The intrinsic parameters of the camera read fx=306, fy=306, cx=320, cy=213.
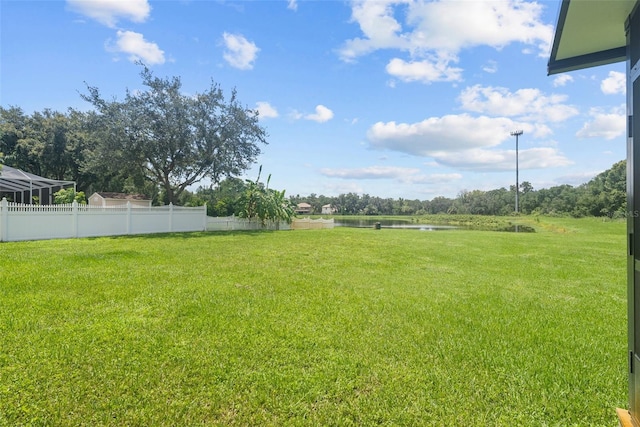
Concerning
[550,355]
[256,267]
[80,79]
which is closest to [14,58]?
[80,79]

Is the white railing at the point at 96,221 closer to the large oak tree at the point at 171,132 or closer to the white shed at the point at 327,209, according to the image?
the large oak tree at the point at 171,132

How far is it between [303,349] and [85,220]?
38.9ft

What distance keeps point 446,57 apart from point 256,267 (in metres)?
10.9

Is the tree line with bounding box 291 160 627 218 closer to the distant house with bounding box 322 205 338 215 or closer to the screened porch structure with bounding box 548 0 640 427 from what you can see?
the distant house with bounding box 322 205 338 215

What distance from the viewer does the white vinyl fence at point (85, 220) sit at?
30.6 feet

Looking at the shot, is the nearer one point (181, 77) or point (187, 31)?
point (187, 31)

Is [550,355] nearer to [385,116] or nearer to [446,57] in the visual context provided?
[446,57]

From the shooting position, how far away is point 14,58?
34.8 feet

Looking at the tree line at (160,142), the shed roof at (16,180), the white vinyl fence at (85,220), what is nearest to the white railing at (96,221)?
the white vinyl fence at (85,220)

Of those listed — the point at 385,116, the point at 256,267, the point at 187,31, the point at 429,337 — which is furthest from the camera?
the point at 385,116

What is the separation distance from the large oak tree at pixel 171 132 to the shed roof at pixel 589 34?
15573 mm

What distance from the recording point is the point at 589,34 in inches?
81.7

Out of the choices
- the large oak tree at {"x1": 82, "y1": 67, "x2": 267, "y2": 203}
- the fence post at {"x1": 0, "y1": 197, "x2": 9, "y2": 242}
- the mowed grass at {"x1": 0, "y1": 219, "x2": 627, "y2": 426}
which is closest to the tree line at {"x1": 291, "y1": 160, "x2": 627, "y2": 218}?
the large oak tree at {"x1": 82, "y1": 67, "x2": 267, "y2": 203}

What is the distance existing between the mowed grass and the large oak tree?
414 inches
